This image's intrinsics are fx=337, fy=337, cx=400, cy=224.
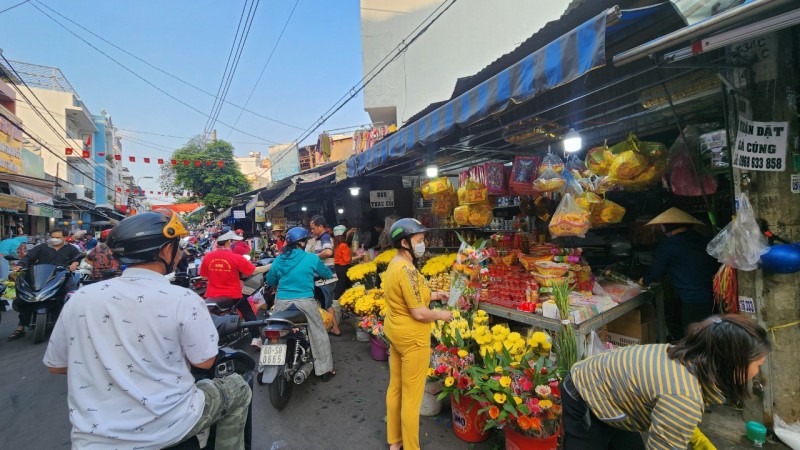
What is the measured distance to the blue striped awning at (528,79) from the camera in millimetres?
2377

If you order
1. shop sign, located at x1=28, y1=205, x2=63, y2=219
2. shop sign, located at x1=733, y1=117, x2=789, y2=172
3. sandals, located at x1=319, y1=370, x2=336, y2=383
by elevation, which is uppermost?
shop sign, located at x1=28, y1=205, x2=63, y2=219

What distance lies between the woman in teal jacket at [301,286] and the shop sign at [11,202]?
38.7 feet

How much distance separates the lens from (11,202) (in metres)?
10.5

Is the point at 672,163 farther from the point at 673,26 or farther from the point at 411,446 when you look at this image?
the point at 411,446

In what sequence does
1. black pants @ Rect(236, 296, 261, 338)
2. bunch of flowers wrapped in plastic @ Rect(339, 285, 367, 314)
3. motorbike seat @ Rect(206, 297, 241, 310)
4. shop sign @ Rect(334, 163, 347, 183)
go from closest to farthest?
motorbike seat @ Rect(206, 297, 241, 310) → black pants @ Rect(236, 296, 261, 338) → bunch of flowers wrapped in plastic @ Rect(339, 285, 367, 314) → shop sign @ Rect(334, 163, 347, 183)

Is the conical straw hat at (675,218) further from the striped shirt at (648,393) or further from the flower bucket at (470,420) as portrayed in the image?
the flower bucket at (470,420)

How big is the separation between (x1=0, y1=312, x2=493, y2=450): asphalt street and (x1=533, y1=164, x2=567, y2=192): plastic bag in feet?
8.92

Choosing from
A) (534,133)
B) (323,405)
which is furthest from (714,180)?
(323,405)

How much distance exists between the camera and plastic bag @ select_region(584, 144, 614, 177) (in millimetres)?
3557

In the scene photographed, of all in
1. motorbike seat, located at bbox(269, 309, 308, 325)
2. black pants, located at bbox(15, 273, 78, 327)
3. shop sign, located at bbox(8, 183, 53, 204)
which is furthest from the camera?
shop sign, located at bbox(8, 183, 53, 204)

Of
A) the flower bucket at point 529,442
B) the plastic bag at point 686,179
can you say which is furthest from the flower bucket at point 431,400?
the plastic bag at point 686,179

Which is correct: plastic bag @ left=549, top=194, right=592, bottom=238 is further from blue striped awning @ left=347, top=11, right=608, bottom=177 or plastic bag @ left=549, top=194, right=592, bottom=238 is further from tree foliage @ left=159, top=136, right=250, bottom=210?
tree foliage @ left=159, top=136, right=250, bottom=210

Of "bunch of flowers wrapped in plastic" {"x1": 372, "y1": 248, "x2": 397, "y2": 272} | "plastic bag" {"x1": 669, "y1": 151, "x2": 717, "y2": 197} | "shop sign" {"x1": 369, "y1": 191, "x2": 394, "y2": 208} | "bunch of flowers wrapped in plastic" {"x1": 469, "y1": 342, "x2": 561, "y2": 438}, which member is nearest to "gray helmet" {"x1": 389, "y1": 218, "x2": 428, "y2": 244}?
"bunch of flowers wrapped in plastic" {"x1": 469, "y1": 342, "x2": 561, "y2": 438}

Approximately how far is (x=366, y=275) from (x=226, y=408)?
176 inches
